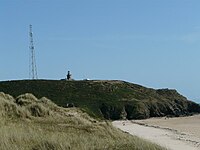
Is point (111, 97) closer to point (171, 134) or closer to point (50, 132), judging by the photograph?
point (171, 134)

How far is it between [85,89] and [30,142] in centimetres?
6248

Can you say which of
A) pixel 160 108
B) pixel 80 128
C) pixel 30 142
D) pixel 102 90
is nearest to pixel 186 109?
pixel 160 108

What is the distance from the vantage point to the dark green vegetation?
66750mm

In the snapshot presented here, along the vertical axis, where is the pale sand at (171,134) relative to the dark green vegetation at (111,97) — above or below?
below

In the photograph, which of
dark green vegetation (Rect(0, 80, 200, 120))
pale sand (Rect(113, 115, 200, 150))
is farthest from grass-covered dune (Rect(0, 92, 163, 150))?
dark green vegetation (Rect(0, 80, 200, 120))

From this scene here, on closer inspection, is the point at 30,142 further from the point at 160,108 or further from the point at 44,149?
the point at 160,108

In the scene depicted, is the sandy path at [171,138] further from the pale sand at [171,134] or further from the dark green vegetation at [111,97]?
the dark green vegetation at [111,97]

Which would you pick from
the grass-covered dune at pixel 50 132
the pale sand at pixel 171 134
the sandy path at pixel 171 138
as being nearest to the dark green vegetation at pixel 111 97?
the pale sand at pixel 171 134

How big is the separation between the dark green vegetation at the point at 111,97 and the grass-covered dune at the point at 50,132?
37.7m

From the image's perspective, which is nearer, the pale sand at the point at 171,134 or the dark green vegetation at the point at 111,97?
the pale sand at the point at 171,134

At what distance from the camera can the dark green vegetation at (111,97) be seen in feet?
219

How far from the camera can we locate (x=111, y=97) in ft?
240

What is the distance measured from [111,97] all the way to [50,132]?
55.4 metres

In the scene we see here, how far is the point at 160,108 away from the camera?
241ft
